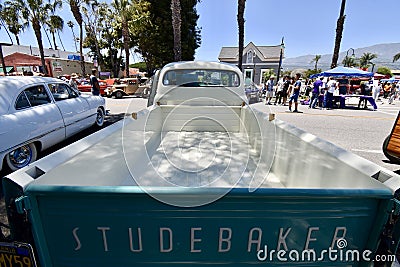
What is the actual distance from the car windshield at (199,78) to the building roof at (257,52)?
95.5ft

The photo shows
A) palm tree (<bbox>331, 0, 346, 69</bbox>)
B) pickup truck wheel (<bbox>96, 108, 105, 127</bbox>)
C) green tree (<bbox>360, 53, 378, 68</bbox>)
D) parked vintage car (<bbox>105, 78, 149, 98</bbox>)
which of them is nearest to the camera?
pickup truck wheel (<bbox>96, 108, 105, 127</bbox>)

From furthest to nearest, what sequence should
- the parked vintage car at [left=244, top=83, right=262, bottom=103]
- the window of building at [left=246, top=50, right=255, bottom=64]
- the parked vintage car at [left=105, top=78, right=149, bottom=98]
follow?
the window of building at [left=246, top=50, right=255, bottom=64] < the parked vintage car at [left=105, top=78, right=149, bottom=98] < the parked vintage car at [left=244, top=83, right=262, bottom=103]

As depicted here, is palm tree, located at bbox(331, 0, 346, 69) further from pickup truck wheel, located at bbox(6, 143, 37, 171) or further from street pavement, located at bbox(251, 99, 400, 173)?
pickup truck wheel, located at bbox(6, 143, 37, 171)

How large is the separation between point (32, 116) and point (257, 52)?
3301 centimetres

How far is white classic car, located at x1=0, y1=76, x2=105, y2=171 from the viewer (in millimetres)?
3475

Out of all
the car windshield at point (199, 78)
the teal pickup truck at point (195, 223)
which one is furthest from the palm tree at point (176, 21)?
the teal pickup truck at point (195, 223)

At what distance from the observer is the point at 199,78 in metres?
5.24

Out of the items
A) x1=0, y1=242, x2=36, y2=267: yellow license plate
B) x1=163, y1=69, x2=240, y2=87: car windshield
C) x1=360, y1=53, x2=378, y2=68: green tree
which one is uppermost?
x1=360, y1=53, x2=378, y2=68: green tree

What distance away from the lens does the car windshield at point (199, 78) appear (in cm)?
518

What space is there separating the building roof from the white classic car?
30377mm

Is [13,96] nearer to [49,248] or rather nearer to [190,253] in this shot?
[49,248]

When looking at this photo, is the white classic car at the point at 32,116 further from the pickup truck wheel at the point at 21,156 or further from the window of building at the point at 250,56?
the window of building at the point at 250,56

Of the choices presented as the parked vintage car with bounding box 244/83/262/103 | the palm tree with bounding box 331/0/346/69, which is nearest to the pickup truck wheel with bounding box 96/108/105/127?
the parked vintage car with bounding box 244/83/262/103

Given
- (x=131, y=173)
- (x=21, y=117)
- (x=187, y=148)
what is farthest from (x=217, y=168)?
(x=21, y=117)
